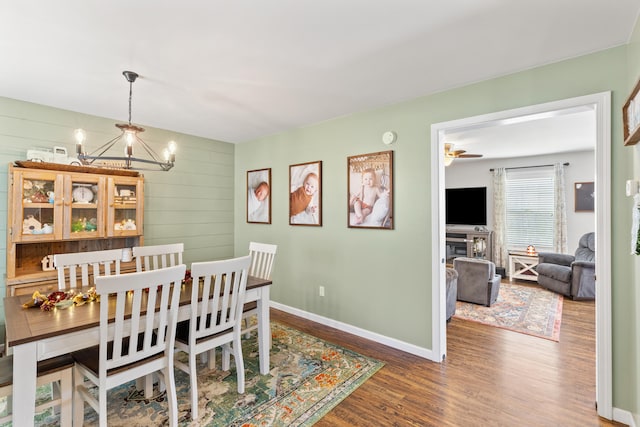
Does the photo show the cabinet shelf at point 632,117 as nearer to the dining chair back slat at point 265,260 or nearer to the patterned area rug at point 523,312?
the patterned area rug at point 523,312

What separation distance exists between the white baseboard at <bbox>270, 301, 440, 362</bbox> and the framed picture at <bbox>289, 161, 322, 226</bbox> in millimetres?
1182

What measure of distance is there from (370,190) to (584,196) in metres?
4.99

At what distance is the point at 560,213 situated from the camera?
5820 millimetres

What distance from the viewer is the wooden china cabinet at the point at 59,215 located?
2.77 metres

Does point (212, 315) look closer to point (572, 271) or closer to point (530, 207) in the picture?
point (572, 271)

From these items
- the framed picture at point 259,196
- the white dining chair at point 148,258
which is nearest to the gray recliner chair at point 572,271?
the framed picture at point 259,196

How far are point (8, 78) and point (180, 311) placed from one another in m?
2.51

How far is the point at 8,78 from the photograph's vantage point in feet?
8.39

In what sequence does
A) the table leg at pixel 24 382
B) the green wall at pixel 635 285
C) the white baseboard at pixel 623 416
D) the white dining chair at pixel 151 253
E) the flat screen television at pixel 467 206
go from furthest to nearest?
1. the flat screen television at pixel 467 206
2. the white dining chair at pixel 151 253
3. the white baseboard at pixel 623 416
4. the green wall at pixel 635 285
5. the table leg at pixel 24 382

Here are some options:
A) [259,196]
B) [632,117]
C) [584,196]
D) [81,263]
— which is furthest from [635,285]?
[584,196]

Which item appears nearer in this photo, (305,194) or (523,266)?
(305,194)

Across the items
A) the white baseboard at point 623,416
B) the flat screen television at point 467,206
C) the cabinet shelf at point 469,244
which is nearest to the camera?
the white baseboard at point 623,416

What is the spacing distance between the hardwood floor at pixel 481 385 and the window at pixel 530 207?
310 cm

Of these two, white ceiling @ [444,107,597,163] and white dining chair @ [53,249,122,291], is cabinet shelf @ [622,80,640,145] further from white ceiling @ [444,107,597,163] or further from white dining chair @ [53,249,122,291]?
white dining chair @ [53,249,122,291]
